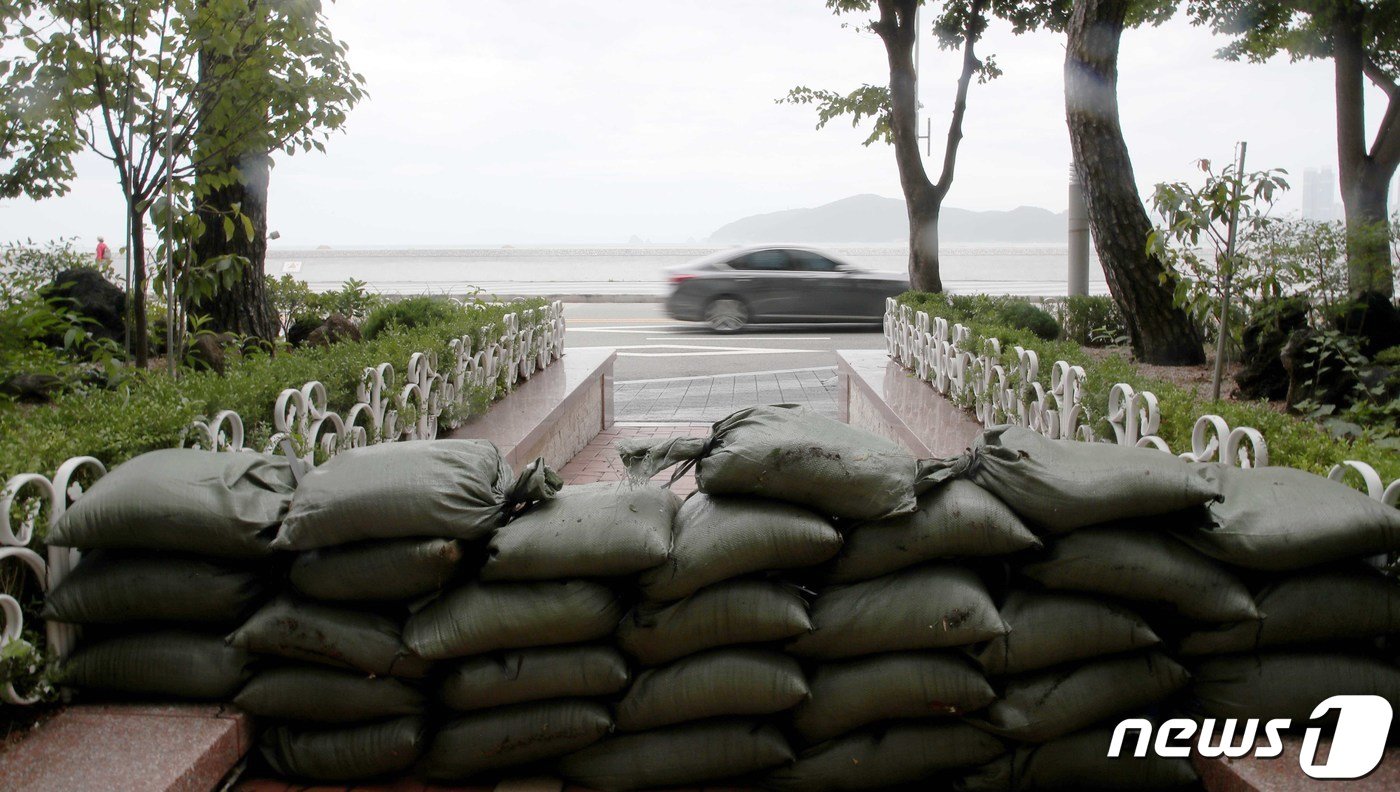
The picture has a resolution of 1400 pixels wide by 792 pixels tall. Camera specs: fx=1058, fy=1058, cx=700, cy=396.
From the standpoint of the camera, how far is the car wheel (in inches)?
694

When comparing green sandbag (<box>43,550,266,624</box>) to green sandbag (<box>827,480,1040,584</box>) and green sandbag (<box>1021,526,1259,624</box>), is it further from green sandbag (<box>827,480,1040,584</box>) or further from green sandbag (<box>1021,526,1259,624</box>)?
green sandbag (<box>1021,526,1259,624</box>)

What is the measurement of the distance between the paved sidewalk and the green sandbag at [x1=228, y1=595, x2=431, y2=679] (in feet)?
22.2

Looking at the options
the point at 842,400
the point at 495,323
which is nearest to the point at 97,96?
the point at 495,323

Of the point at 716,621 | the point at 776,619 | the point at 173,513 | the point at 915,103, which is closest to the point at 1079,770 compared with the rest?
the point at 776,619

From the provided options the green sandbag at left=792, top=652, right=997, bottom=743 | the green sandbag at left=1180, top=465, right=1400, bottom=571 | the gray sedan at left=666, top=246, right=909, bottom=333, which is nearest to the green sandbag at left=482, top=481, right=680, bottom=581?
the green sandbag at left=792, top=652, right=997, bottom=743

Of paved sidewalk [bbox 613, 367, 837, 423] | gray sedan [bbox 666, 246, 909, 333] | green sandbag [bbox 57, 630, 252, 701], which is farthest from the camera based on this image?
gray sedan [bbox 666, 246, 909, 333]

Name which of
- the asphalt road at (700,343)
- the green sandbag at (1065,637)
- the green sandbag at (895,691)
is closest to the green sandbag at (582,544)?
the green sandbag at (895,691)

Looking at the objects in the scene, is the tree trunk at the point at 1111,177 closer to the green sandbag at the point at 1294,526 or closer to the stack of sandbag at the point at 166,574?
the green sandbag at the point at 1294,526

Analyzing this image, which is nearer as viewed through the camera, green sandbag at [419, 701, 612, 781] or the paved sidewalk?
green sandbag at [419, 701, 612, 781]

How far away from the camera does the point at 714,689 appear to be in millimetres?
2580

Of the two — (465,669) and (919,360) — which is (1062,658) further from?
(919,360)

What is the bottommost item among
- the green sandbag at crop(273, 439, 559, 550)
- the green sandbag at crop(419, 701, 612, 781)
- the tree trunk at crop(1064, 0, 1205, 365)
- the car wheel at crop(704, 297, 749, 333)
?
the green sandbag at crop(419, 701, 612, 781)

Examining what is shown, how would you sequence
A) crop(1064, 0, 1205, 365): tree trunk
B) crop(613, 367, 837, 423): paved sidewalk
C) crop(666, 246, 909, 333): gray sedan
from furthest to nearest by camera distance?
crop(666, 246, 909, 333): gray sedan
crop(613, 367, 837, 423): paved sidewalk
crop(1064, 0, 1205, 365): tree trunk

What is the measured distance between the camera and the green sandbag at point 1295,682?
2.54 meters
